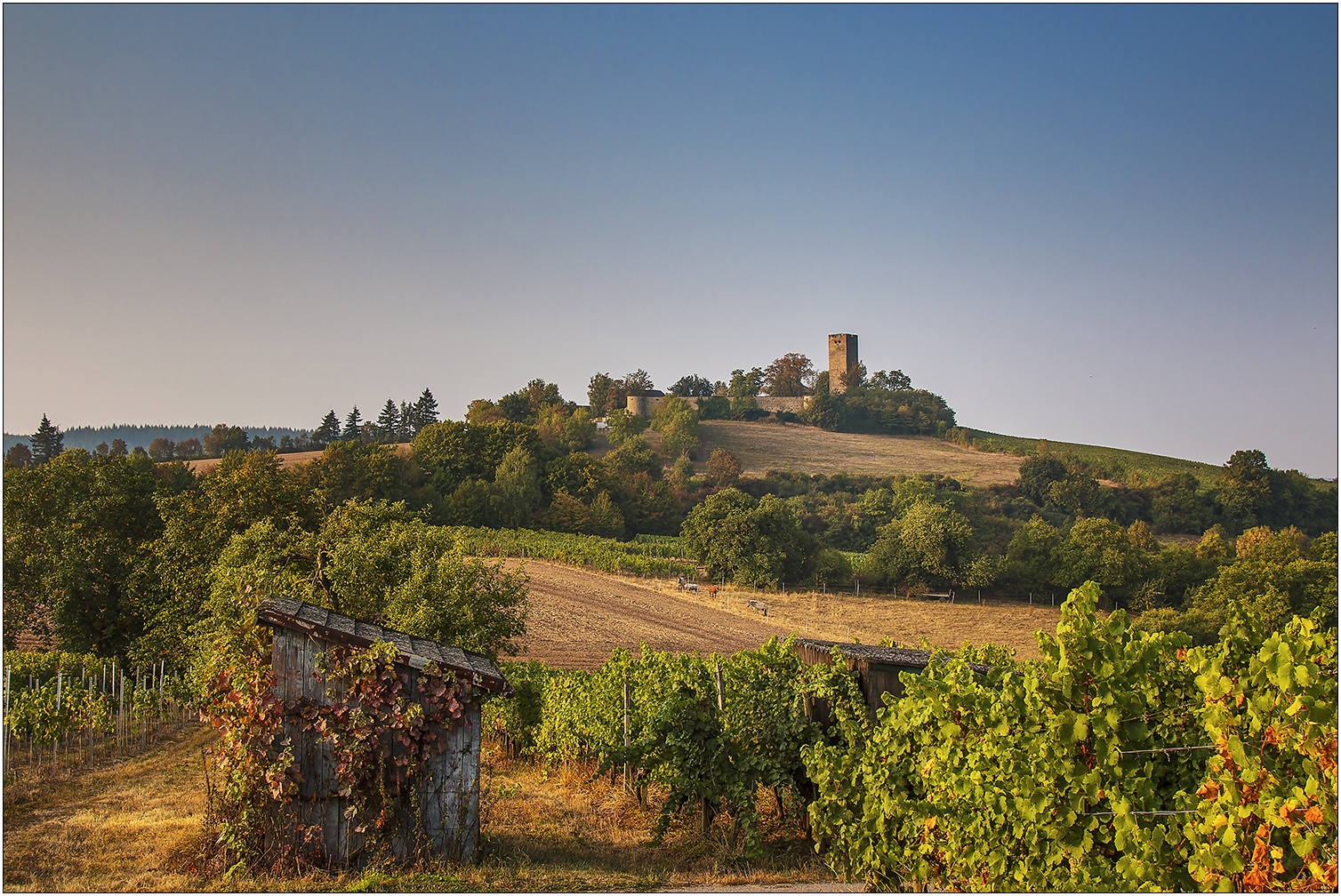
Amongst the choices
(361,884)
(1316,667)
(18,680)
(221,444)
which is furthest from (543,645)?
(221,444)

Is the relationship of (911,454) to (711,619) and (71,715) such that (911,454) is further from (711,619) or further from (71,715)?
(71,715)

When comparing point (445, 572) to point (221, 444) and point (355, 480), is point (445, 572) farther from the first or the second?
point (221, 444)

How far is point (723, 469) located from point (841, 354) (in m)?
62.6

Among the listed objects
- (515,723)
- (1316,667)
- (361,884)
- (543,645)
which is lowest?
(543,645)

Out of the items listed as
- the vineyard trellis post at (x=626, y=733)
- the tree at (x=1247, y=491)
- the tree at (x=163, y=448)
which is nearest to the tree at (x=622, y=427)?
the tree at (x=163, y=448)

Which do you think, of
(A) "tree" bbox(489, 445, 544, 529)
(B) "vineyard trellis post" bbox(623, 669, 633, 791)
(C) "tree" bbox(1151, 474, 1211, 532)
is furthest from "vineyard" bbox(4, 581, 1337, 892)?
(C) "tree" bbox(1151, 474, 1211, 532)

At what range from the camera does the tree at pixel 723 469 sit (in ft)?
265

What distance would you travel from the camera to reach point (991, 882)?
186 inches

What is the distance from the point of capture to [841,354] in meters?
137

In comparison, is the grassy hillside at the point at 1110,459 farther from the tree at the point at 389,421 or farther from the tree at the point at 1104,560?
the tree at the point at 389,421

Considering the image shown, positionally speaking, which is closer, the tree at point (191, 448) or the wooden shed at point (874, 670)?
the wooden shed at point (874, 670)

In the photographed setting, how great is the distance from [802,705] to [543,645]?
22291 mm

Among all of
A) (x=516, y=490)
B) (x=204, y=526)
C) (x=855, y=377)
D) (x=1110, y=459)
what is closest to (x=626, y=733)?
(x=204, y=526)

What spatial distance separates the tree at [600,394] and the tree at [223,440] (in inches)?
1804
